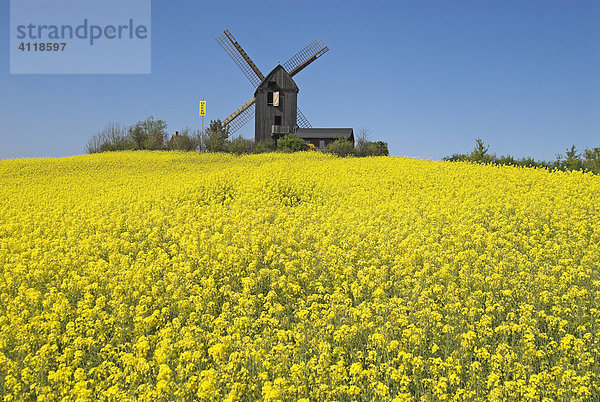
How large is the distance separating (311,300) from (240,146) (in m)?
36.3

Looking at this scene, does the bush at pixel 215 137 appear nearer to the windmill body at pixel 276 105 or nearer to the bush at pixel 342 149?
the windmill body at pixel 276 105

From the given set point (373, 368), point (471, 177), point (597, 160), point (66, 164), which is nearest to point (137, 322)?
point (373, 368)

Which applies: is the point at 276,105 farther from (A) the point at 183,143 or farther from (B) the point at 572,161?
(B) the point at 572,161

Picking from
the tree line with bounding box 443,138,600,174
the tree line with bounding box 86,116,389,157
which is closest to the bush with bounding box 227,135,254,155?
the tree line with bounding box 86,116,389,157

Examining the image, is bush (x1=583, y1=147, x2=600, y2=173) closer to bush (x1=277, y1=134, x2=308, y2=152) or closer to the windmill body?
bush (x1=277, y1=134, x2=308, y2=152)

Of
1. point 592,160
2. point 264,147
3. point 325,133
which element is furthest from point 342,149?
point 592,160

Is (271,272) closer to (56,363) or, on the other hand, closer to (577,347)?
(56,363)

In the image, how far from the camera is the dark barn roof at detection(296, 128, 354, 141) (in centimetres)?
4854

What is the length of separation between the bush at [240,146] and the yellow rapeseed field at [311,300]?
1052 inches

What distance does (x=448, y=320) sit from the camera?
19.8 feet

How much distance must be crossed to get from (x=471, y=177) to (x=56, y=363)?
622 inches

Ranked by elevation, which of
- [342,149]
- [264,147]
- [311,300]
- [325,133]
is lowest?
[311,300]

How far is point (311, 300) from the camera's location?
6633mm

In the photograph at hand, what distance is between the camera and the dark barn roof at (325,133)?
159 feet
